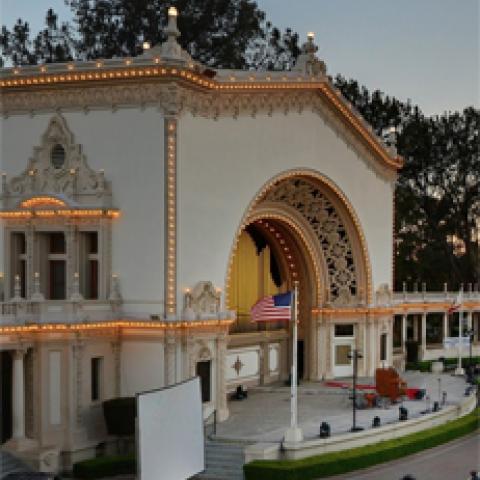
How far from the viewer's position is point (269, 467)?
31219 millimetres

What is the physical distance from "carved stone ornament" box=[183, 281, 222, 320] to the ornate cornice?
6334 mm

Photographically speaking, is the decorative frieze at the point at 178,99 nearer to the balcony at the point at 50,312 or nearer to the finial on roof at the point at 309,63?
the finial on roof at the point at 309,63

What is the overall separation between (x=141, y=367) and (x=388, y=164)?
825 inches

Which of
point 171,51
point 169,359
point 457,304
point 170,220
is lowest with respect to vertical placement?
point 169,359

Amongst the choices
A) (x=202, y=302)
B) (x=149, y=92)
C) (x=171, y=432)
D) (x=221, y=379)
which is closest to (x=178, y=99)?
(x=149, y=92)

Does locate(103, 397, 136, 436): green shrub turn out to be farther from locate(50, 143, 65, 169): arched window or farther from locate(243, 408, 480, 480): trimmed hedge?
locate(50, 143, 65, 169): arched window

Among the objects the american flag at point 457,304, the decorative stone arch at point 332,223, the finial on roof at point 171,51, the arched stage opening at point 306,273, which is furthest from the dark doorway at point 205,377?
the american flag at point 457,304

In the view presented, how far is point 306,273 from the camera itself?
48.8 meters

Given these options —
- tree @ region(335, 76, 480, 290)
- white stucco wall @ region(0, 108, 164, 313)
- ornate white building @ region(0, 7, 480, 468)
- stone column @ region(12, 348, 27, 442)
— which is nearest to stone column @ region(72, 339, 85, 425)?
ornate white building @ region(0, 7, 480, 468)

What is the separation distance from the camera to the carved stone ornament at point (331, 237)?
4681cm

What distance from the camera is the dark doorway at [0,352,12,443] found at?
33000 millimetres

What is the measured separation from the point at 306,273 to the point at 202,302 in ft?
43.7

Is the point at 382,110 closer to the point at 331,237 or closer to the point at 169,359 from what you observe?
the point at 331,237

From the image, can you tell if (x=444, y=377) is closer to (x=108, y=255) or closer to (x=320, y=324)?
(x=320, y=324)
